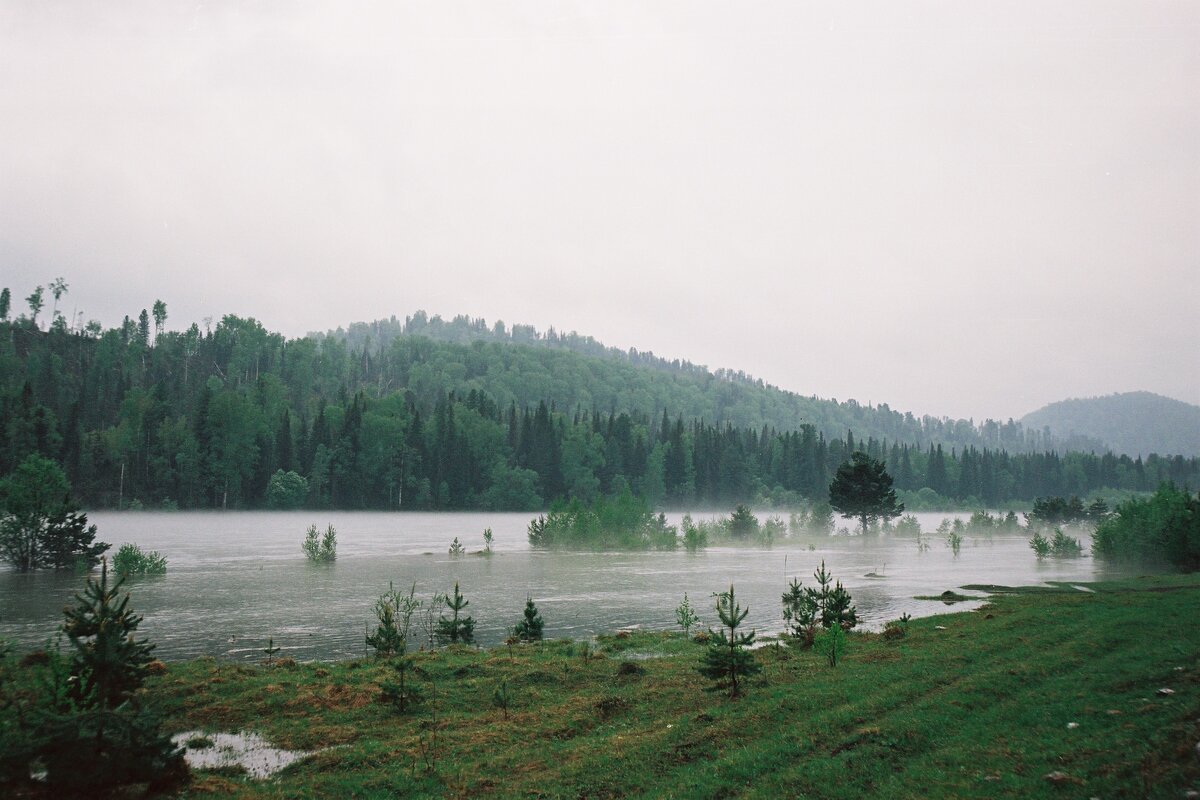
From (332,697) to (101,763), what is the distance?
28.4 feet

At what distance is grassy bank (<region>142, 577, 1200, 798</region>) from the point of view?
10.9m

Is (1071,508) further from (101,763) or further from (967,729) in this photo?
(101,763)

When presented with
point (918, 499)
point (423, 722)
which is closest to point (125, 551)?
point (423, 722)

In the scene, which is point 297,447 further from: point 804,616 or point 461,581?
point 804,616

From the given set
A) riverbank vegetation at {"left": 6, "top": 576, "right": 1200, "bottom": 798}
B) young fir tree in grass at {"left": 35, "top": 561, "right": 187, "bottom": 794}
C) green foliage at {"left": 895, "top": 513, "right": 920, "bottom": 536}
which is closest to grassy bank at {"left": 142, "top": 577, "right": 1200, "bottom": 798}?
riverbank vegetation at {"left": 6, "top": 576, "right": 1200, "bottom": 798}

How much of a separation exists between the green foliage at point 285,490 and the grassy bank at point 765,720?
128359mm

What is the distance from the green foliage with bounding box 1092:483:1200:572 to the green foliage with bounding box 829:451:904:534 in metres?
31.8

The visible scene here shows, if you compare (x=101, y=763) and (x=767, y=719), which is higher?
(x=101, y=763)

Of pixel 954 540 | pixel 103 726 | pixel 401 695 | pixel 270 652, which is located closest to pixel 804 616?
pixel 401 695

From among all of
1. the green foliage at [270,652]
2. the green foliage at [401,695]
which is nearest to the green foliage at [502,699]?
the green foliage at [401,695]

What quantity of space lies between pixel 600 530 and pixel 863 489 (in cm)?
3606

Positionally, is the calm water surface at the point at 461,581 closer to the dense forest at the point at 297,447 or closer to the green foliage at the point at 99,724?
the green foliage at the point at 99,724

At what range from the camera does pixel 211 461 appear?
462ft

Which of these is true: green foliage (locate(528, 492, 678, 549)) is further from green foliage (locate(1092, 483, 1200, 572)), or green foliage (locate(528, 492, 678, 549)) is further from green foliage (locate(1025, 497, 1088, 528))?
green foliage (locate(1025, 497, 1088, 528))
